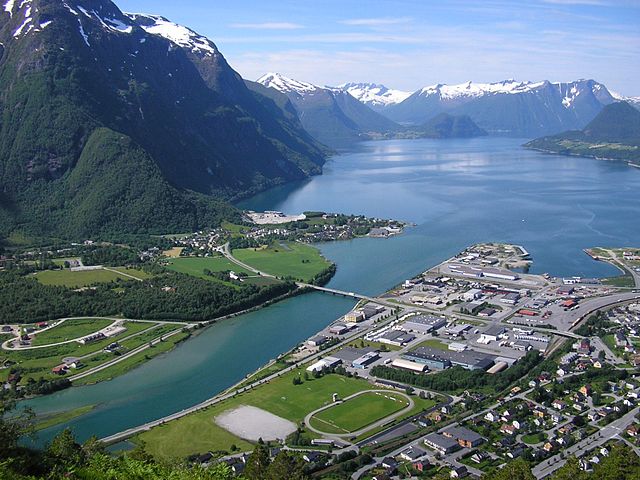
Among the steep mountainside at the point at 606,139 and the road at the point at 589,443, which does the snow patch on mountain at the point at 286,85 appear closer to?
the steep mountainside at the point at 606,139

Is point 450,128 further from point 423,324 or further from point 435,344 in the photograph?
point 435,344

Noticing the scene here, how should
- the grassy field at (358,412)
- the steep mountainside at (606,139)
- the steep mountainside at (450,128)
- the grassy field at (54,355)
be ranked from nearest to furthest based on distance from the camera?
1. the grassy field at (358,412)
2. the grassy field at (54,355)
3. the steep mountainside at (606,139)
4. the steep mountainside at (450,128)

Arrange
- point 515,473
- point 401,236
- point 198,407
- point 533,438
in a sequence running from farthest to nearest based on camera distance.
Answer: point 401,236 < point 198,407 < point 533,438 < point 515,473

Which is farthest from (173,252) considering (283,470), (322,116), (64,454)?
(322,116)

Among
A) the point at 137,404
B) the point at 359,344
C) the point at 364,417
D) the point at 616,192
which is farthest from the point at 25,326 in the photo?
the point at 616,192

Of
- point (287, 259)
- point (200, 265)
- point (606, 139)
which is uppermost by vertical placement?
point (606, 139)

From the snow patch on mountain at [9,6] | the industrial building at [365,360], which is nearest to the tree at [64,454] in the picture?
the industrial building at [365,360]
